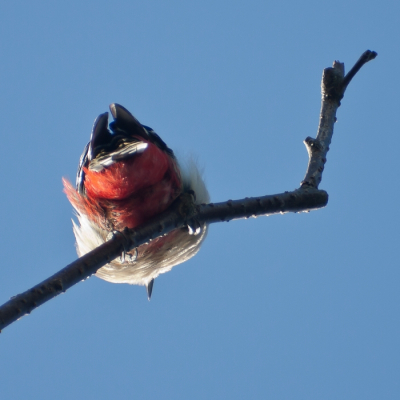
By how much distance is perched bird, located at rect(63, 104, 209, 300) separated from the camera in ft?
11.7

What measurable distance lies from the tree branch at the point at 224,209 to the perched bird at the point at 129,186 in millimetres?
224

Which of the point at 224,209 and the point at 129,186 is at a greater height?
the point at 129,186

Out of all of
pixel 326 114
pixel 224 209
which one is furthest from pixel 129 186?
pixel 326 114

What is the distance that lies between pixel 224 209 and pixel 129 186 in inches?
28.6

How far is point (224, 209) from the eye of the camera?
10.5 ft

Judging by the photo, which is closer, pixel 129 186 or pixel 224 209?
pixel 224 209

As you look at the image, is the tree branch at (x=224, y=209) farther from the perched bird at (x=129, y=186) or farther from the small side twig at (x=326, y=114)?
the perched bird at (x=129, y=186)

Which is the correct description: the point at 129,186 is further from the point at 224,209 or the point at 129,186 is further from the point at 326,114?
the point at 326,114

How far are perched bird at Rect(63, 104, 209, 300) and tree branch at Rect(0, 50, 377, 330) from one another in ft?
0.74

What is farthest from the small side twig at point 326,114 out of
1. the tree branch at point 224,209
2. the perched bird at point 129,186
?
the perched bird at point 129,186

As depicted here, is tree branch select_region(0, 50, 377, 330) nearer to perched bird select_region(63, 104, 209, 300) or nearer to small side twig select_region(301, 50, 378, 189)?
small side twig select_region(301, 50, 378, 189)

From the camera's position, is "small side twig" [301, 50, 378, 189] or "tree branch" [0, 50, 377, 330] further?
"small side twig" [301, 50, 378, 189]

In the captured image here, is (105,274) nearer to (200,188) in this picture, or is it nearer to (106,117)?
(200,188)

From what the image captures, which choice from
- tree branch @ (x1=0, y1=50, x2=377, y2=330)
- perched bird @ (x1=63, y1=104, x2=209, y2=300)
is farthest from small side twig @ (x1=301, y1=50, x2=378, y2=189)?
perched bird @ (x1=63, y1=104, x2=209, y2=300)
